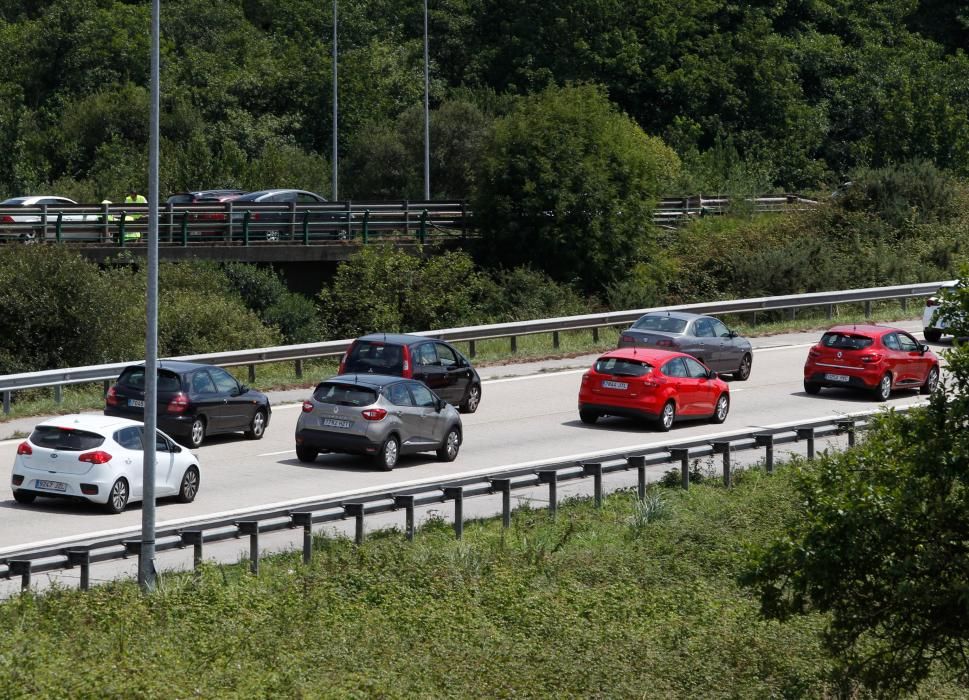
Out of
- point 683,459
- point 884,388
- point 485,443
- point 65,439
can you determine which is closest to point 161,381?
point 65,439

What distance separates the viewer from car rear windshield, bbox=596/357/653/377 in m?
27.6

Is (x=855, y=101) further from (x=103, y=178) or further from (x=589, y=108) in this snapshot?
(x=103, y=178)

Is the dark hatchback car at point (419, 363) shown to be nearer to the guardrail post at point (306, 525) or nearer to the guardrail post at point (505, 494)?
the guardrail post at point (505, 494)

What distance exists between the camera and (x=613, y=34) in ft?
230

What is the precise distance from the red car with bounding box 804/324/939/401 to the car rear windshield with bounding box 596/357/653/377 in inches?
236

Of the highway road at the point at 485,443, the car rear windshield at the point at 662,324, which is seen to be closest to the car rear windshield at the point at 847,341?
the highway road at the point at 485,443

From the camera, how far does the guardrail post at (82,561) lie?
53.8 ft

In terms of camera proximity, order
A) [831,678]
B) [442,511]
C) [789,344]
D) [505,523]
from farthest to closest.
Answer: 1. [789,344]
2. [442,511]
3. [505,523]
4. [831,678]

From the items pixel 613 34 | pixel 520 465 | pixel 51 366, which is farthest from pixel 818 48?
pixel 520 465

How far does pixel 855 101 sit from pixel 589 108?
3075cm

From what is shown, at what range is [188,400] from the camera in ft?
80.9

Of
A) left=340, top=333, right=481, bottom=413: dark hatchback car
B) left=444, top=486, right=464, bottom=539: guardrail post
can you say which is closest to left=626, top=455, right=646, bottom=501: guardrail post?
left=444, top=486, right=464, bottom=539: guardrail post

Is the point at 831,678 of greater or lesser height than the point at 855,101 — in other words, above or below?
below

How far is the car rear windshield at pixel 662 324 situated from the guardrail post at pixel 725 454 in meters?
9.11
